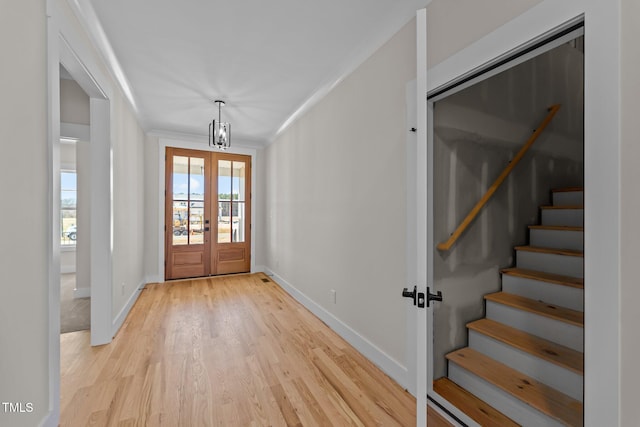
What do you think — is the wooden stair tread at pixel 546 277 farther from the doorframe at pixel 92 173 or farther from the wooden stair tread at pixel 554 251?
the doorframe at pixel 92 173

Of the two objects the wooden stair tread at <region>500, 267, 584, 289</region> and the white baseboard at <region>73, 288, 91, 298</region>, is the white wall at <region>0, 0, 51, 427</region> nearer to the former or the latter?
the wooden stair tread at <region>500, 267, 584, 289</region>

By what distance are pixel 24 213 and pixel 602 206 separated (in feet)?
7.64

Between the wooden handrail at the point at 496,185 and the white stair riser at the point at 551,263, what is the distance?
61 cm

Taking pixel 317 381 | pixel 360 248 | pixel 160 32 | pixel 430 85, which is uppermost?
pixel 160 32

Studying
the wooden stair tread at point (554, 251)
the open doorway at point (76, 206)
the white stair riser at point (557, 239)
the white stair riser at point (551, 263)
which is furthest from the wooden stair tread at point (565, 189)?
the open doorway at point (76, 206)

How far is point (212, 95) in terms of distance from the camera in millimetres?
3135

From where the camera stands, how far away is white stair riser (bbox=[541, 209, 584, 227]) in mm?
2266

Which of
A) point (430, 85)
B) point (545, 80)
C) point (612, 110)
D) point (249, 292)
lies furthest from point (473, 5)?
point (249, 292)

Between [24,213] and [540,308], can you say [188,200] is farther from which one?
[540,308]

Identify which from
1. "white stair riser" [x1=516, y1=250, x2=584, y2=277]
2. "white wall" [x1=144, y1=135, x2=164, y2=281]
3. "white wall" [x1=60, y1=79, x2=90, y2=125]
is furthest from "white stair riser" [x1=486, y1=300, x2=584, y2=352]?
"white wall" [x1=144, y1=135, x2=164, y2=281]

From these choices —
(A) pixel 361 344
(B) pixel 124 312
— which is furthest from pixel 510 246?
(B) pixel 124 312

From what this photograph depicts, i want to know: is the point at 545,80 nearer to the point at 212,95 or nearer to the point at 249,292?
the point at 212,95

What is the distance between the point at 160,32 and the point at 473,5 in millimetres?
2164

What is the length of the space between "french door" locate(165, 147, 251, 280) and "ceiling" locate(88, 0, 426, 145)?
1430 millimetres
